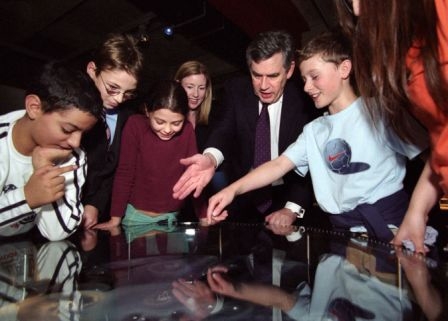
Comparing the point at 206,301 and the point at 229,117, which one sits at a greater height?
the point at 229,117

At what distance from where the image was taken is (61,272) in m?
0.63

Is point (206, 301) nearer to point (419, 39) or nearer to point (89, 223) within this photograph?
point (419, 39)

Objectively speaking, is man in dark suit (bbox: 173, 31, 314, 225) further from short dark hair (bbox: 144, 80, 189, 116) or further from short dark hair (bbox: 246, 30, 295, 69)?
short dark hair (bbox: 144, 80, 189, 116)

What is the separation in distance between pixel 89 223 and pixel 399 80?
1.05 m

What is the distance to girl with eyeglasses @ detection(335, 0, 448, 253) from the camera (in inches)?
23.7

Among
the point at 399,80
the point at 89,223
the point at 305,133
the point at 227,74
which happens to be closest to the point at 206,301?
the point at 399,80

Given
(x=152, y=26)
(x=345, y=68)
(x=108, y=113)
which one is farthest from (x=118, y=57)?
(x=152, y=26)

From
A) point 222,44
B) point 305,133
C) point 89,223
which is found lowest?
point 89,223

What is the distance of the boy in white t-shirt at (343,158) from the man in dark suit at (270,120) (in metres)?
0.25

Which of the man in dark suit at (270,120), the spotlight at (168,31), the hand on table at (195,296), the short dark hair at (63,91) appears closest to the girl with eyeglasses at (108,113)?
the short dark hair at (63,91)

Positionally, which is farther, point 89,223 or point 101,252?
point 89,223

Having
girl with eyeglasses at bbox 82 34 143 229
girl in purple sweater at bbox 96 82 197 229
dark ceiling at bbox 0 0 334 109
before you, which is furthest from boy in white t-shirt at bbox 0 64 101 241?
dark ceiling at bbox 0 0 334 109

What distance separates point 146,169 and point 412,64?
3.20 ft

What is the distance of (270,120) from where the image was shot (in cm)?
143
